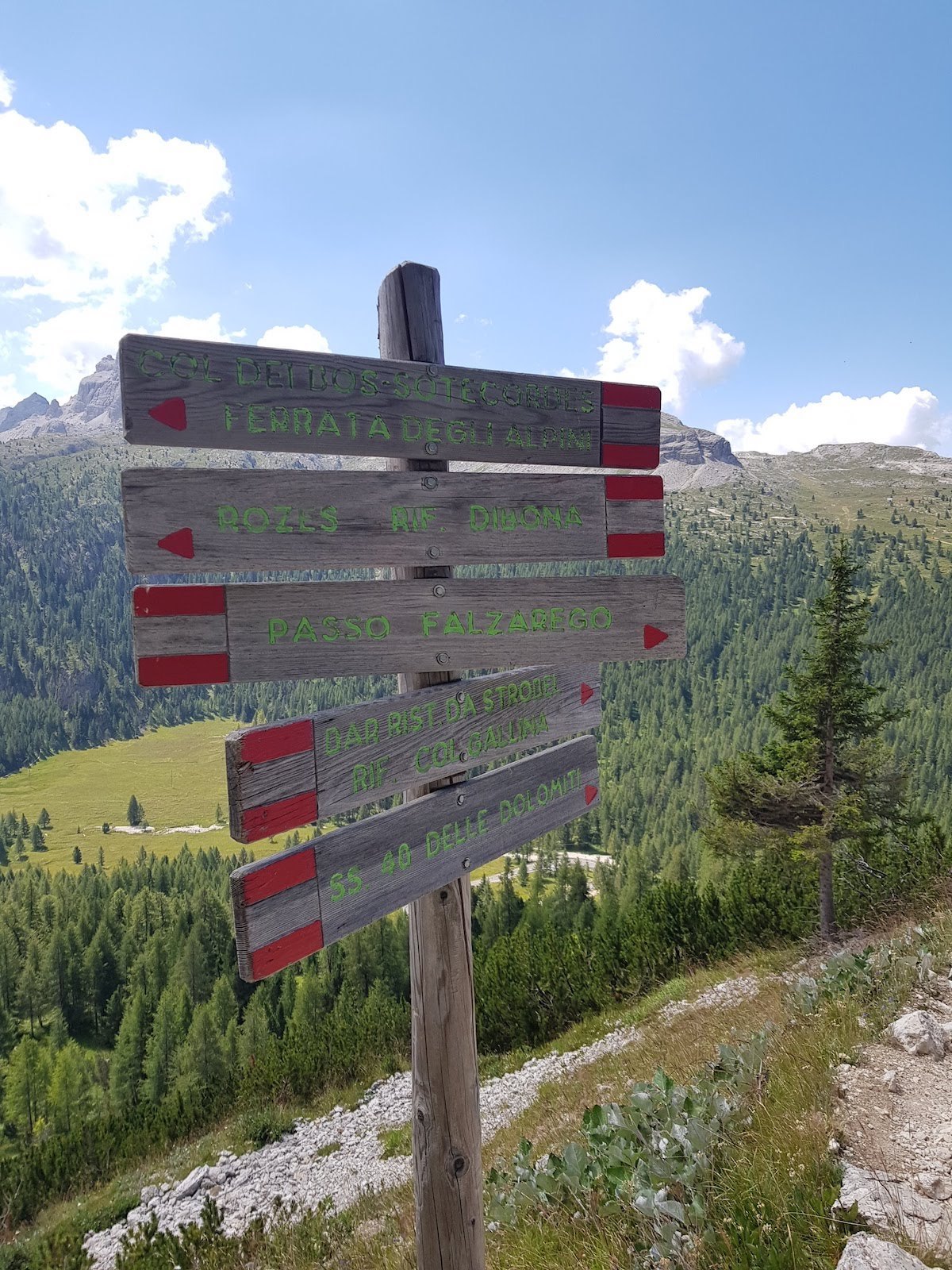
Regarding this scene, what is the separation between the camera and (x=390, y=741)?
8.95ft

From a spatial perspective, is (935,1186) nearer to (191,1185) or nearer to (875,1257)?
(875,1257)

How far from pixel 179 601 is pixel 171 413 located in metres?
0.63

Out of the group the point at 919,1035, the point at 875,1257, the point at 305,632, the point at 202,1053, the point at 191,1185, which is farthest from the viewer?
the point at 202,1053

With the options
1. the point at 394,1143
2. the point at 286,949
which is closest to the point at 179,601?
the point at 286,949

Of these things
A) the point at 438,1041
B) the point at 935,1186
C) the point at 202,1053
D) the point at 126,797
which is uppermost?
the point at 438,1041

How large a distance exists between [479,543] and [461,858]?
51.7 inches

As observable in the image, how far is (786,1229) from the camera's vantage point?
319 cm

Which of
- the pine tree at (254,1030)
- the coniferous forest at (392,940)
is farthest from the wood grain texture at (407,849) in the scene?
the pine tree at (254,1030)

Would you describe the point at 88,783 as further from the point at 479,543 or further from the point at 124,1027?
the point at 479,543

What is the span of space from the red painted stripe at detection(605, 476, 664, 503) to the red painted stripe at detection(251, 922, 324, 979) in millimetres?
2118

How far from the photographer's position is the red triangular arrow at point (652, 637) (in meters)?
3.24

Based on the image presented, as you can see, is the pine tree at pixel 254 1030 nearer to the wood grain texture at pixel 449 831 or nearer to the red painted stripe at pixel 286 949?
the wood grain texture at pixel 449 831

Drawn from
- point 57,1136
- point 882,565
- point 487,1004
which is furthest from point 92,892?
point 882,565

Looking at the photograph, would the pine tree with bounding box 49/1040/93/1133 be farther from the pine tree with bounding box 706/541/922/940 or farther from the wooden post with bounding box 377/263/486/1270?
the wooden post with bounding box 377/263/486/1270
